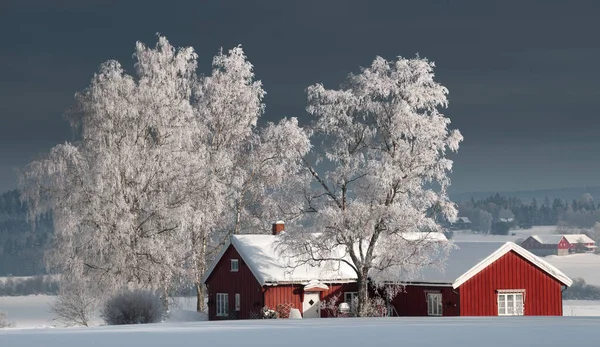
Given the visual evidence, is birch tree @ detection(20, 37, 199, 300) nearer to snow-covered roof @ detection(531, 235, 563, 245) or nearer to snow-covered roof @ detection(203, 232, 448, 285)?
snow-covered roof @ detection(203, 232, 448, 285)

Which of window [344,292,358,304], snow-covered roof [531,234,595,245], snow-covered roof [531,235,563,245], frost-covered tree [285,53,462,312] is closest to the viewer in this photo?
frost-covered tree [285,53,462,312]

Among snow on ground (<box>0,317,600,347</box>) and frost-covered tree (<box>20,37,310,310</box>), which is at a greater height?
frost-covered tree (<box>20,37,310,310</box>)

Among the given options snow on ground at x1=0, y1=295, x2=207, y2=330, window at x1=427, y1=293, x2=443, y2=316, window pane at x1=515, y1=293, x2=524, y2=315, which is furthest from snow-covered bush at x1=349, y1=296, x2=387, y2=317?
snow on ground at x1=0, y1=295, x2=207, y2=330

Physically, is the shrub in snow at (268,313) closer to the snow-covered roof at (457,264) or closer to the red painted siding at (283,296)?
the red painted siding at (283,296)

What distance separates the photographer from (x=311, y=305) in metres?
42.2

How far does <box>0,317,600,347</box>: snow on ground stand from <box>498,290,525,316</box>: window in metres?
16.3

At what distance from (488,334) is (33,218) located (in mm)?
28593

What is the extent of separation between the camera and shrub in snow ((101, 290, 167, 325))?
106 feet

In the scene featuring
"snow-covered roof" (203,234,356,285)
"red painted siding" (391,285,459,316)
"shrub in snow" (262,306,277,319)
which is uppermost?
"snow-covered roof" (203,234,356,285)

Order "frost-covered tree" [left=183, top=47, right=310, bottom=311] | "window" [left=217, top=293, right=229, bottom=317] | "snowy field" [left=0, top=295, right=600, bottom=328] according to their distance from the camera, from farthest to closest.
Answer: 1. "frost-covered tree" [left=183, top=47, right=310, bottom=311]
2. "snowy field" [left=0, top=295, right=600, bottom=328]
3. "window" [left=217, top=293, right=229, bottom=317]

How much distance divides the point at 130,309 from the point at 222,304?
1255 cm

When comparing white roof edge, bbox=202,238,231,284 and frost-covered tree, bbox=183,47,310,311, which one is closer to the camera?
white roof edge, bbox=202,238,231,284

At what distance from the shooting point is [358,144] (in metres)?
39.0

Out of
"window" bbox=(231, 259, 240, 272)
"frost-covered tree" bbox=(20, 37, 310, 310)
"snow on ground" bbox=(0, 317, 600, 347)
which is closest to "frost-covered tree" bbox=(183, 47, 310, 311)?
"frost-covered tree" bbox=(20, 37, 310, 310)
